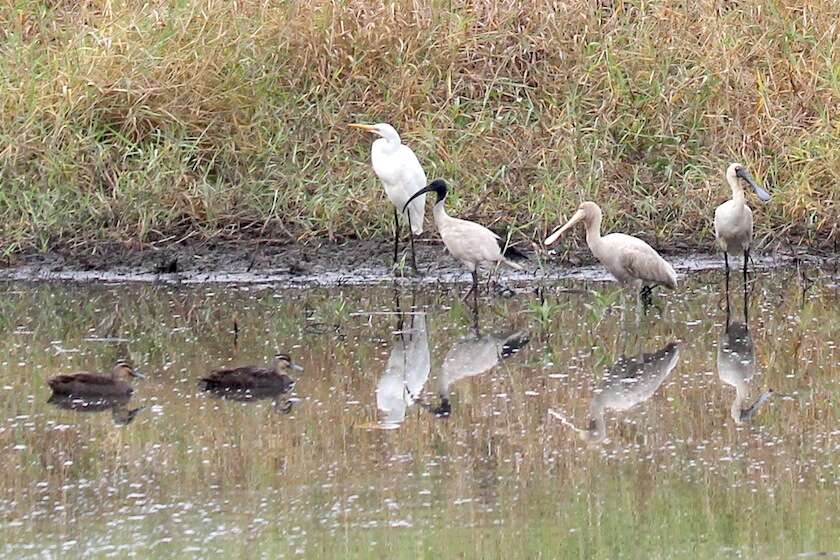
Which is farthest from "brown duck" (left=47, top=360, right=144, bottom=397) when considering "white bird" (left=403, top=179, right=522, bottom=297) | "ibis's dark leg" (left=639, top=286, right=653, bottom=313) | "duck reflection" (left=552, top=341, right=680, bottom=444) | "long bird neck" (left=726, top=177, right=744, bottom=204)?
"long bird neck" (left=726, top=177, right=744, bottom=204)

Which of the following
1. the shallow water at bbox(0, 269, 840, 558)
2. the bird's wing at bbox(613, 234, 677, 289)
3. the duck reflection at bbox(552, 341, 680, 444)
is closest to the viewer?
the shallow water at bbox(0, 269, 840, 558)

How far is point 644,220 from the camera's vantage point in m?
12.1

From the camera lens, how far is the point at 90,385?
27.3 ft

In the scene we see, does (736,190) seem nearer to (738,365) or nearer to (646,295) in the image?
(646,295)

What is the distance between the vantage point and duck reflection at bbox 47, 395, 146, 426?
8141 mm

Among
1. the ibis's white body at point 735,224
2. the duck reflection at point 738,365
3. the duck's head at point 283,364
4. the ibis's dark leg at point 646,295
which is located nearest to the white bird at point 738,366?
the duck reflection at point 738,365

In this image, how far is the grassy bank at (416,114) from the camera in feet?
40.0

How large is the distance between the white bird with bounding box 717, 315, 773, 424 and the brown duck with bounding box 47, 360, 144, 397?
2.83 metres

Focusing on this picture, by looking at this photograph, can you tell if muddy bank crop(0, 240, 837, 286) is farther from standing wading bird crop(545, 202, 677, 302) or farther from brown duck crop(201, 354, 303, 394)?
brown duck crop(201, 354, 303, 394)

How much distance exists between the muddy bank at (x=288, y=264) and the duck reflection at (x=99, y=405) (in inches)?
127

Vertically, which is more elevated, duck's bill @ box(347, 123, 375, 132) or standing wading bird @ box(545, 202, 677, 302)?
duck's bill @ box(347, 123, 375, 132)

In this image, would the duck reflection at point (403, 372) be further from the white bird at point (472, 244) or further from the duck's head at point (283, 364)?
the white bird at point (472, 244)

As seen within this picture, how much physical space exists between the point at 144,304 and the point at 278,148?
220cm

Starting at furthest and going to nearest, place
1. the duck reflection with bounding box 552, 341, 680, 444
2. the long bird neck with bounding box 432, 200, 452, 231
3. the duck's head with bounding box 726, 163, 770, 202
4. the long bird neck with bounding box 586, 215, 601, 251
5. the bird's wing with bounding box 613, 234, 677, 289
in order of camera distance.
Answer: the long bird neck with bounding box 432, 200, 452, 231
the duck's head with bounding box 726, 163, 770, 202
the long bird neck with bounding box 586, 215, 601, 251
the bird's wing with bounding box 613, 234, 677, 289
the duck reflection with bounding box 552, 341, 680, 444
